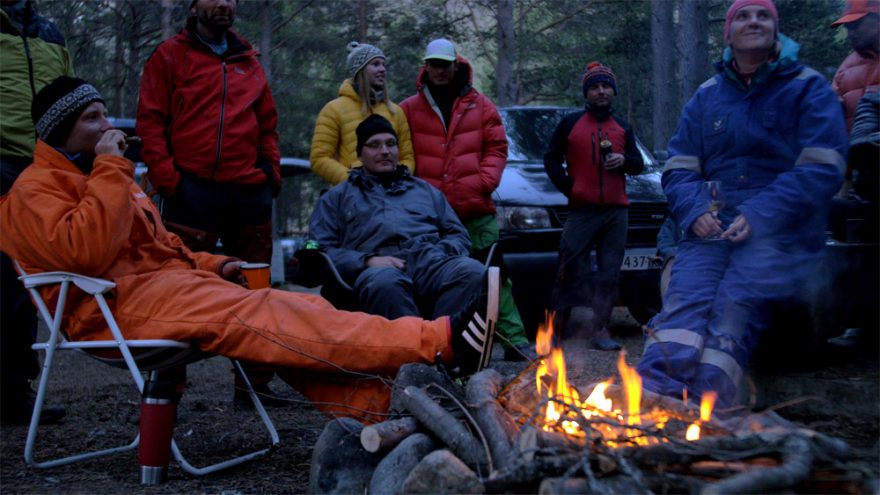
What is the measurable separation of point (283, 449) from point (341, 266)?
918 mm

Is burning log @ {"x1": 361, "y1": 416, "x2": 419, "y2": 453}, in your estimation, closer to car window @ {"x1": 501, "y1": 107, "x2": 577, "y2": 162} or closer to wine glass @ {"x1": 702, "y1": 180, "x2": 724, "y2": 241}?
wine glass @ {"x1": 702, "y1": 180, "x2": 724, "y2": 241}

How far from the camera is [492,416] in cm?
293

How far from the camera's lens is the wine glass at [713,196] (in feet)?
12.8

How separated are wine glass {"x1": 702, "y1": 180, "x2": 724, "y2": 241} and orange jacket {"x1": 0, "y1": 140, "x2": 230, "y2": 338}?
93.5 inches

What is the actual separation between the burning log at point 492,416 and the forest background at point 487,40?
15.2 feet

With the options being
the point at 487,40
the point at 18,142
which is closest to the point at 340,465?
the point at 18,142

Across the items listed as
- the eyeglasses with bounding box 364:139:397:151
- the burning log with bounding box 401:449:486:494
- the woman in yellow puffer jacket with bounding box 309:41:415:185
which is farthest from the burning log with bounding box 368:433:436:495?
the woman in yellow puffer jacket with bounding box 309:41:415:185

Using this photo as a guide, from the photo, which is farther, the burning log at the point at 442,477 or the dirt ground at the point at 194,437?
the dirt ground at the point at 194,437

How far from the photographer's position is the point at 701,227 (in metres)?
3.86

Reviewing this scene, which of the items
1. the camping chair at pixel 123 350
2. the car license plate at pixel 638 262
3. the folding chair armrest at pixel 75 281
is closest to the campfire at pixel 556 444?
the camping chair at pixel 123 350

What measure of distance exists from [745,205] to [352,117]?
9.29 feet

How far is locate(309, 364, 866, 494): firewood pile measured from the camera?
2459 mm

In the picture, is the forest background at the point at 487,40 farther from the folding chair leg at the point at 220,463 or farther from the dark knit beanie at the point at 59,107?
the dark knit beanie at the point at 59,107

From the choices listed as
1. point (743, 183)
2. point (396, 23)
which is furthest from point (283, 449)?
Answer: point (396, 23)
